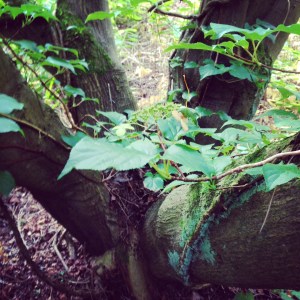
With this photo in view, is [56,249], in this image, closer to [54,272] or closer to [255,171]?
[54,272]

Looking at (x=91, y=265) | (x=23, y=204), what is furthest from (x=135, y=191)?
(x=23, y=204)

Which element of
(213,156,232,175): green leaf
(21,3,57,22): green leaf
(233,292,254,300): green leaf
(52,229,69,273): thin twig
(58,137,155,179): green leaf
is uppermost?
(21,3,57,22): green leaf

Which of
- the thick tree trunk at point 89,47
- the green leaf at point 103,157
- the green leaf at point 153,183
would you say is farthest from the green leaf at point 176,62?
the green leaf at point 103,157

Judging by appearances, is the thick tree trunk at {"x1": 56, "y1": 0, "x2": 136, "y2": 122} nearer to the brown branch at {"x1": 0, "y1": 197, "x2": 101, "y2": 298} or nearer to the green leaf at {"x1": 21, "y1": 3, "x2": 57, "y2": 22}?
the green leaf at {"x1": 21, "y1": 3, "x2": 57, "y2": 22}

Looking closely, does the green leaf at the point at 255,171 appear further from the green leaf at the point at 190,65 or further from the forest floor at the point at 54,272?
the green leaf at the point at 190,65

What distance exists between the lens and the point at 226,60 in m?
1.56

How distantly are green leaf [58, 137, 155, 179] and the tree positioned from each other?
0.39 meters

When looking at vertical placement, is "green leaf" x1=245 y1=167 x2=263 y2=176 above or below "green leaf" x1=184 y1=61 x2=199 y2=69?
below

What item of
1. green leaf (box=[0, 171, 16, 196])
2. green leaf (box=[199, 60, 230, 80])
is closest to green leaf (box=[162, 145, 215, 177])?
green leaf (box=[0, 171, 16, 196])

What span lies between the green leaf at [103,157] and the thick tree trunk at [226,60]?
1166 mm

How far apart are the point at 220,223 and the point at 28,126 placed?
0.62 meters

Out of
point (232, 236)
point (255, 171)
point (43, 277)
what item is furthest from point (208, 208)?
point (43, 277)

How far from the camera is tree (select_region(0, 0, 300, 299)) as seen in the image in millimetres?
739

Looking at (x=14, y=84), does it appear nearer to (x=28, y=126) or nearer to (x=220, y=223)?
(x=28, y=126)
